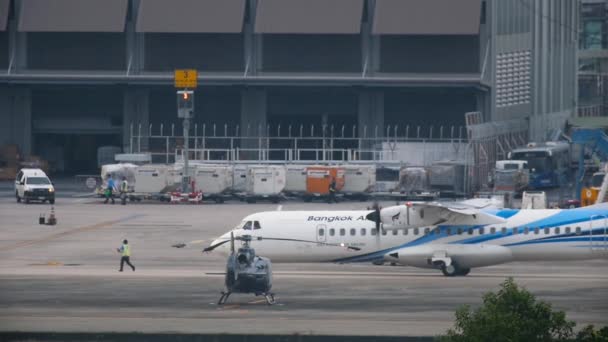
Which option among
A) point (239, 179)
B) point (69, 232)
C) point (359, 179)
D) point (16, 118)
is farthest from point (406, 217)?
point (16, 118)

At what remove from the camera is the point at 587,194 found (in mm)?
62531

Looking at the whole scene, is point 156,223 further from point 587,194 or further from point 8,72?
point 8,72

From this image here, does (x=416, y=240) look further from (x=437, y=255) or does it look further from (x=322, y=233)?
(x=322, y=233)

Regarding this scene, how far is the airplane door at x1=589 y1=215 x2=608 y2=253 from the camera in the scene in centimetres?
3900

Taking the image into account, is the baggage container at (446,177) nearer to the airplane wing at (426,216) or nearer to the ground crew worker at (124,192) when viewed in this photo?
the ground crew worker at (124,192)

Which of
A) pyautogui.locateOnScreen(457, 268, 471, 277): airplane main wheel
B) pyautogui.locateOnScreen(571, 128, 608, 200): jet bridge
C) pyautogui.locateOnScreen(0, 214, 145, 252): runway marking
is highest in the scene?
pyautogui.locateOnScreen(571, 128, 608, 200): jet bridge

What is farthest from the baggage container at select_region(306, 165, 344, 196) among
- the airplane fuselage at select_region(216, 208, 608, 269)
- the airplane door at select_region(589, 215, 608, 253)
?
the airplane door at select_region(589, 215, 608, 253)

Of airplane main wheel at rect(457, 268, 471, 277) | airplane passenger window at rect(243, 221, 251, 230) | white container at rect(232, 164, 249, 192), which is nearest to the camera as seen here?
airplane main wheel at rect(457, 268, 471, 277)

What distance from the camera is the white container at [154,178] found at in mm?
73325

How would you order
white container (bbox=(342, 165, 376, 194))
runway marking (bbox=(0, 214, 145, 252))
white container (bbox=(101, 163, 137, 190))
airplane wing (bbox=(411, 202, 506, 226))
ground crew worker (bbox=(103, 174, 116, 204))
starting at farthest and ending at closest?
white container (bbox=(101, 163, 137, 190)) → white container (bbox=(342, 165, 376, 194)) → ground crew worker (bbox=(103, 174, 116, 204)) → runway marking (bbox=(0, 214, 145, 252)) → airplane wing (bbox=(411, 202, 506, 226))

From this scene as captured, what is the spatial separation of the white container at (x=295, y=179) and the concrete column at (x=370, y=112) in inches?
778

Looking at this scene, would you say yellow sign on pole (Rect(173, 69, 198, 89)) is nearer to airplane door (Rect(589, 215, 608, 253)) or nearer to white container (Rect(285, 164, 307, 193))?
white container (Rect(285, 164, 307, 193))

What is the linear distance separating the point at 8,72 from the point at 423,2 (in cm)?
3219

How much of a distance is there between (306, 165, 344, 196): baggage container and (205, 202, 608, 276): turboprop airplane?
105 ft
